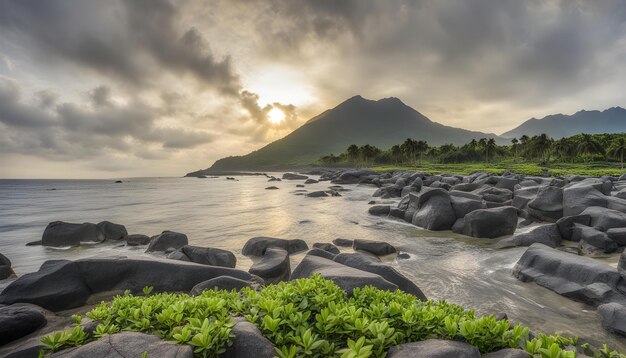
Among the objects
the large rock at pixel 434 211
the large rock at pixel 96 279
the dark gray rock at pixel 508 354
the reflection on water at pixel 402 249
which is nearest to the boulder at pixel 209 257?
the reflection on water at pixel 402 249

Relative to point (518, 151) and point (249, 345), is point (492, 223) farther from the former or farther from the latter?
point (518, 151)

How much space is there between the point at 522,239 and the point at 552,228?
1.74 metres

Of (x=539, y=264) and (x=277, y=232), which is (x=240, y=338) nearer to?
(x=539, y=264)

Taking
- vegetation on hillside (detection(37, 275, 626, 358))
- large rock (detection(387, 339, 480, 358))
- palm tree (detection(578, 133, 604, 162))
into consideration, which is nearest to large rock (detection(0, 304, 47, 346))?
vegetation on hillside (detection(37, 275, 626, 358))

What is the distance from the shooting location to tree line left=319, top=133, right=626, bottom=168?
83.7 meters

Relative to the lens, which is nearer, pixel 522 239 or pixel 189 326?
pixel 189 326

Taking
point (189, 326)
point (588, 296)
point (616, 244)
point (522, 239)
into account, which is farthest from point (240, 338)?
point (616, 244)

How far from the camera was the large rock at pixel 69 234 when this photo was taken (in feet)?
50.1

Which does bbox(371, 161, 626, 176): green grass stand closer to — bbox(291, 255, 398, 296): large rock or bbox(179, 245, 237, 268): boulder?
bbox(179, 245, 237, 268): boulder

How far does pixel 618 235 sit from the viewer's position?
37.1ft

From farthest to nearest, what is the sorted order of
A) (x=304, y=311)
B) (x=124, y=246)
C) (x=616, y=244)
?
1. (x=124, y=246)
2. (x=616, y=244)
3. (x=304, y=311)

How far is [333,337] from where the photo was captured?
12.0ft

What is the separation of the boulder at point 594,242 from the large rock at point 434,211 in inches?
225

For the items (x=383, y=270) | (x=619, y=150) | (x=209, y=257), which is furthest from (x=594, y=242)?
(x=619, y=150)
